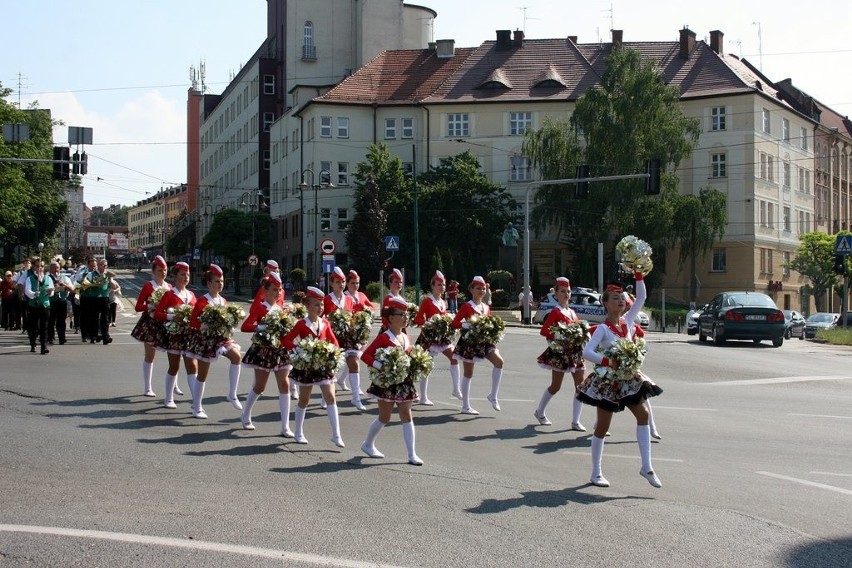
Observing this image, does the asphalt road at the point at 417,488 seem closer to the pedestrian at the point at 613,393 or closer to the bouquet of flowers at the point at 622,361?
the pedestrian at the point at 613,393

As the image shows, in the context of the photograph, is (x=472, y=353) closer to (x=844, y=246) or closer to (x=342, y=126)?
(x=844, y=246)

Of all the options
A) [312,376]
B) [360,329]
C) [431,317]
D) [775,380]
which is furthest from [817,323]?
[312,376]

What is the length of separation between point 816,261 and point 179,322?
5991 centimetres

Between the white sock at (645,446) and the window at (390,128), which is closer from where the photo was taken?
the white sock at (645,446)

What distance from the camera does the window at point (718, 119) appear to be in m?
67.7

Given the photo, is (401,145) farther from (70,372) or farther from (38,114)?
(70,372)

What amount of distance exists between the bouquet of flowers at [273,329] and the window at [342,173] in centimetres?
6345

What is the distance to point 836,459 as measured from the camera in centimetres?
1102

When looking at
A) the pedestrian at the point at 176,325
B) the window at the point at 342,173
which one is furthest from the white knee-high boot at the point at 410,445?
the window at the point at 342,173

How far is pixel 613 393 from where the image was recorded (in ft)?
30.0

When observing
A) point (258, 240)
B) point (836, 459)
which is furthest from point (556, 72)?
point (836, 459)

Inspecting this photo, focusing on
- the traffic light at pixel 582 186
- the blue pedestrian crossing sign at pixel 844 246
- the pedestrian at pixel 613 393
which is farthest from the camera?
the traffic light at pixel 582 186

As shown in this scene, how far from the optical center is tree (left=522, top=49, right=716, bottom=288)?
58719mm

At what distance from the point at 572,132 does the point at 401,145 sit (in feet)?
53.9
